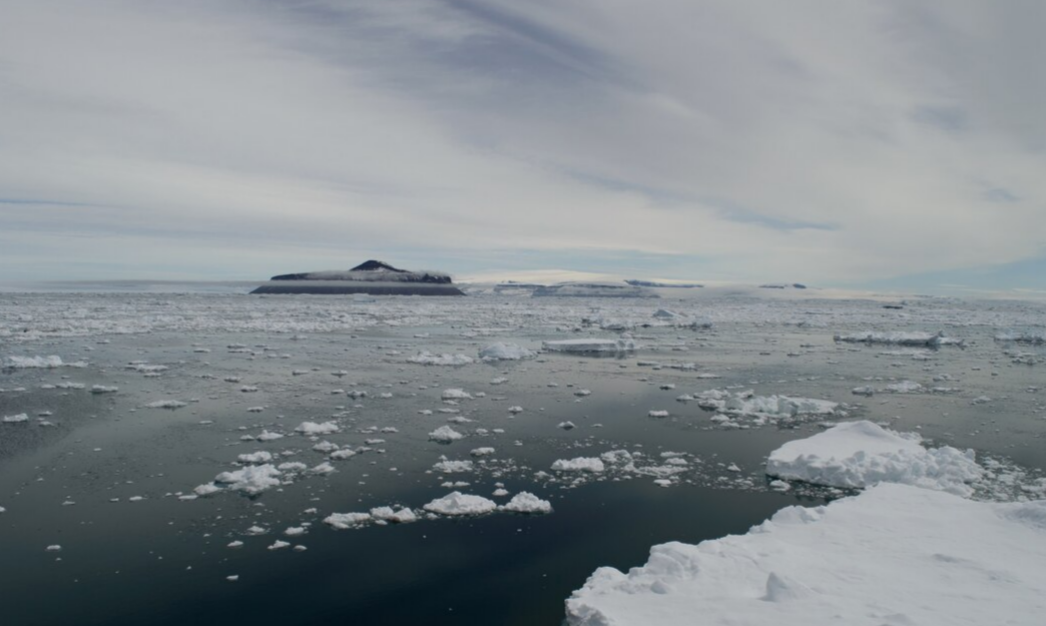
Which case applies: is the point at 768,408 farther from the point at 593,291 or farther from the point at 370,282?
the point at 370,282

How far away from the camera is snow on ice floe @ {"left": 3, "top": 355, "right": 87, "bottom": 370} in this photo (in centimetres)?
1495

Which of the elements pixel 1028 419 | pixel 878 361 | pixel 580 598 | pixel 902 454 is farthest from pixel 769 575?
pixel 878 361

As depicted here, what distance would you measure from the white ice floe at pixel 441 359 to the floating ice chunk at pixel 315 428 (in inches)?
278

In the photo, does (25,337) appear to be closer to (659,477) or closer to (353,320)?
(353,320)

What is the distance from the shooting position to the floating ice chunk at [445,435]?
9.26 m

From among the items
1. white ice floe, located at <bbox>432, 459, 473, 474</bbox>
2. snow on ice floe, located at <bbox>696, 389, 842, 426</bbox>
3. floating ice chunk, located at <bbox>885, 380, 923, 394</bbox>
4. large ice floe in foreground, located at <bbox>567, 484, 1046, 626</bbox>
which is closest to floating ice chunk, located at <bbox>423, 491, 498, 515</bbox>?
white ice floe, located at <bbox>432, 459, 473, 474</bbox>

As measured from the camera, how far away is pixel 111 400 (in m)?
11.5

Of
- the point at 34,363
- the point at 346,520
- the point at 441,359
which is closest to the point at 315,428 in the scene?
the point at 346,520

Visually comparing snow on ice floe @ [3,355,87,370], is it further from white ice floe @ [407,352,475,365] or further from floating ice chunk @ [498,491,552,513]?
floating ice chunk @ [498,491,552,513]

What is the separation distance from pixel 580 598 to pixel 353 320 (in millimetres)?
27771

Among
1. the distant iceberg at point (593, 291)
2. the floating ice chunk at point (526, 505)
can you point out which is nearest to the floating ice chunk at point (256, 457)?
the floating ice chunk at point (526, 505)

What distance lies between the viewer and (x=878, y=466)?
26.1 ft

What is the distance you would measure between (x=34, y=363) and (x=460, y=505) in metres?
13.5

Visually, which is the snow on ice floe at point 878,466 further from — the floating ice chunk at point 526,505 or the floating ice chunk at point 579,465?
the floating ice chunk at point 526,505
